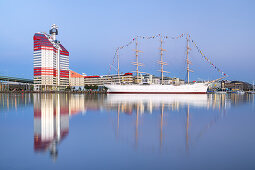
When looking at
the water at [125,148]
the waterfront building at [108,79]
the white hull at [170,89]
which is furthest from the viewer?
the waterfront building at [108,79]

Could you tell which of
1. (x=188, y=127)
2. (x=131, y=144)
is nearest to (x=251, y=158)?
(x=131, y=144)

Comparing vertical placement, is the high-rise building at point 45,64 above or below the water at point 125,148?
above

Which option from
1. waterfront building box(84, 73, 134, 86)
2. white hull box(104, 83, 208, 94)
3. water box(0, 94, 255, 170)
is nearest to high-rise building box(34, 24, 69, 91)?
waterfront building box(84, 73, 134, 86)

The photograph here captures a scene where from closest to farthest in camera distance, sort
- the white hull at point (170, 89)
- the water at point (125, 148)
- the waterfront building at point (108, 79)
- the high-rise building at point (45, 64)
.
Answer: the water at point (125, 148) < the white hull at point (170, 89) < the waterfront building at point (108, 79) < the high-rise building at point (45, 64)

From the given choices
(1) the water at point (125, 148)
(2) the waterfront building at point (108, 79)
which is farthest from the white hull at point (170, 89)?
(1) the water at point (125, 148)

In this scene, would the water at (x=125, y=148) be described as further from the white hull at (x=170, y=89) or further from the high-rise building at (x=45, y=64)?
the high-rise building at (x=45, y=64)

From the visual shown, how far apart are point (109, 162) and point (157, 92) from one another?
218ft

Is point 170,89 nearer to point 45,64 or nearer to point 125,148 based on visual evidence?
point 125,148

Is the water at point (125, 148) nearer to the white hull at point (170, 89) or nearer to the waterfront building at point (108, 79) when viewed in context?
the white hull at point (170, 89)

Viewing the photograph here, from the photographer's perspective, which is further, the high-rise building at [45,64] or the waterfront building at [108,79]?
the high-rise building at [45,64]

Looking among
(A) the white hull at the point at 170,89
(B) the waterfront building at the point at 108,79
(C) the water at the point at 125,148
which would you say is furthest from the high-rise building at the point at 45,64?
(C) the water at the point at 125,148

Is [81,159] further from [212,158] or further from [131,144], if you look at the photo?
[212,158]

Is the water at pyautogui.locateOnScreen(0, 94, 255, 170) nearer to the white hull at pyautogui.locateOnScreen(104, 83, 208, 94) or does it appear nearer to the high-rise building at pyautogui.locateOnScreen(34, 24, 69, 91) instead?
the white hull at pyautogui.locateOnScreen(104, 83, 208, 94)

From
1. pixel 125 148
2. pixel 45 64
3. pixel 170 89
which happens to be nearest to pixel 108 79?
pixel 45 64
